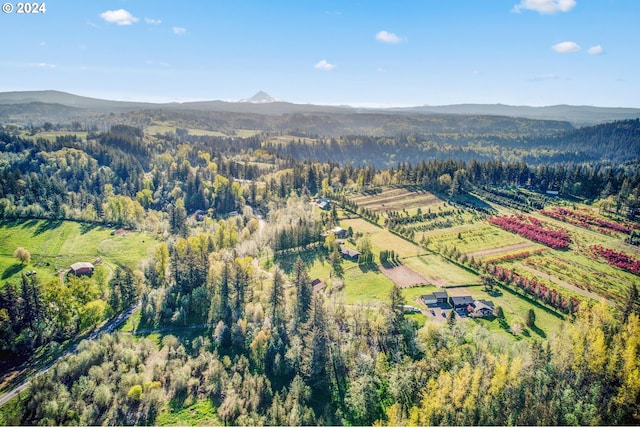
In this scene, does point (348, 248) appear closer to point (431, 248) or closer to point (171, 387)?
point (431, 248)

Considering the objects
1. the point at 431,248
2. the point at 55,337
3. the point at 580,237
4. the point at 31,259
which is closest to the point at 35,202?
the point at 31,259

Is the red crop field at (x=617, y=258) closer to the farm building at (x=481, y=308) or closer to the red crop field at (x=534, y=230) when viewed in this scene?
the red crop field at (x=534, y=230)

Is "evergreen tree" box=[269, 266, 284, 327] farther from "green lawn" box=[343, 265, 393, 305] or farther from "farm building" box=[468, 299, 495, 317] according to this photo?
"farm building" box=[468, 299, 495, 317]

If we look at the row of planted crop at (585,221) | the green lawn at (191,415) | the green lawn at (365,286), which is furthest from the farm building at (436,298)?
the row of planted crop at (585,221)

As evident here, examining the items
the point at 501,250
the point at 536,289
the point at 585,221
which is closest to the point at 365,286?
the point at 536,289

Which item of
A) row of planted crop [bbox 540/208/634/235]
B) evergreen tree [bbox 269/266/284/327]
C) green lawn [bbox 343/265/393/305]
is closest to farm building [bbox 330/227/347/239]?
green lawn [bbox 343/265/393/305]
